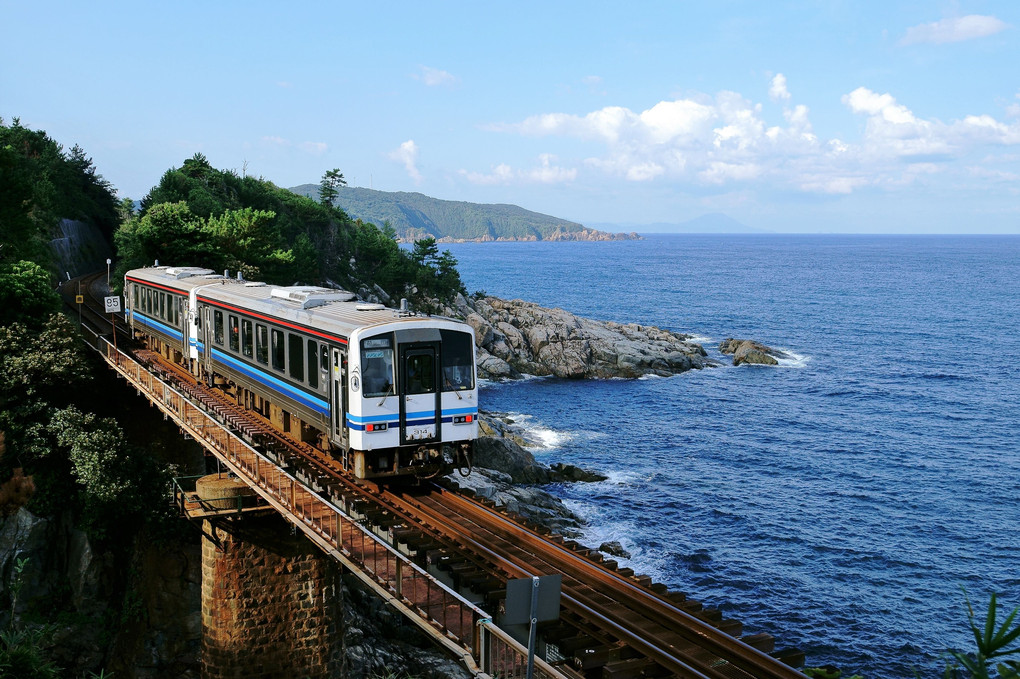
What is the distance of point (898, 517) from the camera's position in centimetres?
Answer: 3744

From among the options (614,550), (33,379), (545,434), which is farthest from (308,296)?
(545,434)

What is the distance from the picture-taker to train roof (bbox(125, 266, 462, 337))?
18.2 metres

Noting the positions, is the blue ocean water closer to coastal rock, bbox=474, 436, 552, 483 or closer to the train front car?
coastal rock, bbox=474, 436, 552, 483

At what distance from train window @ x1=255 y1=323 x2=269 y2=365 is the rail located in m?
2.09

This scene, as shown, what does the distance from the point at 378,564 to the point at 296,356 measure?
7.42 metres

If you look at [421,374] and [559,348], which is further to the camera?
[559,348]

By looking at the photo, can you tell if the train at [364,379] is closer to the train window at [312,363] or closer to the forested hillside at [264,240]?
the train window at [312,363]

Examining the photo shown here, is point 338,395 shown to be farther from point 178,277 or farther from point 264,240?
point 264,240

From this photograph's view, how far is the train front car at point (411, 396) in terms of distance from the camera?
1719 centimetres

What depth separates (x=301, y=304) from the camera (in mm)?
21531

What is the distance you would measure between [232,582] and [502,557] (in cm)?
1175

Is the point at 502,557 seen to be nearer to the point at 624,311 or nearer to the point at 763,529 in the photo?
the point at 763,529

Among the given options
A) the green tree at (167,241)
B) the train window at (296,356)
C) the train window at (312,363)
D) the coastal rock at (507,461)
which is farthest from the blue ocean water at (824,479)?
the green tree at (167,241)

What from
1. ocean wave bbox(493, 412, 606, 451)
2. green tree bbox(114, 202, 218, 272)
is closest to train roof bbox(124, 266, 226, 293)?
green tree bbox(114, 202, 218, 272)
